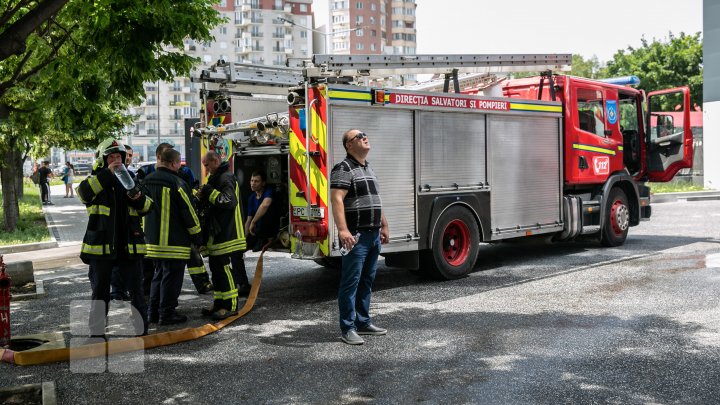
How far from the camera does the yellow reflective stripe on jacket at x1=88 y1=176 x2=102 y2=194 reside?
19.7ft

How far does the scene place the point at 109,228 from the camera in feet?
19.8

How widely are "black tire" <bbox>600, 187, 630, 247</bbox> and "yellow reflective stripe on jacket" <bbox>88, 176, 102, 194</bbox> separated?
8070 mm

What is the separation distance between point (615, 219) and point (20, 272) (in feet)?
28.8

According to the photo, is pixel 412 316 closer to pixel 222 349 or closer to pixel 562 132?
pixel 222 349

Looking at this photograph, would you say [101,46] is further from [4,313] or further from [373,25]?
[373,25]

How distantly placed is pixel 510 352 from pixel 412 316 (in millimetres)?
1580

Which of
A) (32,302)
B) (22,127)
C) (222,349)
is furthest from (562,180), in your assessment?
(22,127)

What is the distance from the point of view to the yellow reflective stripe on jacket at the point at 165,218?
686 cm

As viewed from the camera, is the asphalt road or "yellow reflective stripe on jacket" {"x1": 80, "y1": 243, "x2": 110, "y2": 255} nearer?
the asphalt road

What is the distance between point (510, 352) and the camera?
580 cm

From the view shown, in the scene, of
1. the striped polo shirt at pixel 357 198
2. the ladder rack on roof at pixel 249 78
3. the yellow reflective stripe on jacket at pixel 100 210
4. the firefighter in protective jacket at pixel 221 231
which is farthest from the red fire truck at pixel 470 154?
the yellow reflective stripe on jacket at pixel 100 210

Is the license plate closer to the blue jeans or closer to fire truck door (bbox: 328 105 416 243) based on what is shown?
fire truck door (bbox: 328 105 416 243)

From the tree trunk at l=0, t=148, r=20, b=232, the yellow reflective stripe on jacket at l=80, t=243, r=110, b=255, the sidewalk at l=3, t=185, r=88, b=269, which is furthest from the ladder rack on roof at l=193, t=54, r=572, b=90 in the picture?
the tree trunk at l=0, t=148, r=20, b=232

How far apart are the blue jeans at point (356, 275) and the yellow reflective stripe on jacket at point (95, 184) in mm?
2111
